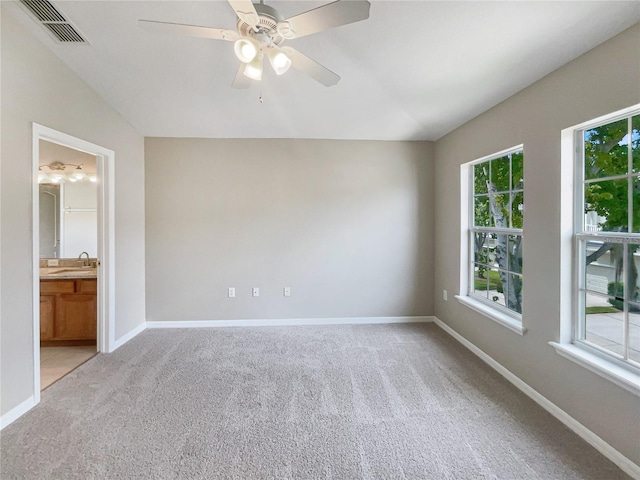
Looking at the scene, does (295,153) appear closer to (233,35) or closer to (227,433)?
(233,35)

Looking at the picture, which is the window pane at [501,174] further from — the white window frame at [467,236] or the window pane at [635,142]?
the window pane at [635,142]

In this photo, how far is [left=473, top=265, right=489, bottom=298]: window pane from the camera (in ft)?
10.0

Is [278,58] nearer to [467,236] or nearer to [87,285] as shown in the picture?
[467,236]

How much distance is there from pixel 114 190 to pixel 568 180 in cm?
411

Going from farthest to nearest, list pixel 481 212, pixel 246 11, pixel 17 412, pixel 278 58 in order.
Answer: pixel 481 212, pixel 17 412, pixel 278 58, pixel 246 11

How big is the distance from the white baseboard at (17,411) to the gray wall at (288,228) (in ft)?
5.50

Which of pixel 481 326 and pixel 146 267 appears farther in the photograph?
pixel 146 267

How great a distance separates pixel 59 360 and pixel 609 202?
474 centimetres

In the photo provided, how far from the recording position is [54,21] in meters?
2.02

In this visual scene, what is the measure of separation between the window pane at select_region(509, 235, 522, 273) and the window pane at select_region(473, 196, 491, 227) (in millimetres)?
390

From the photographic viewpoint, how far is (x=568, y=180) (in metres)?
2.01

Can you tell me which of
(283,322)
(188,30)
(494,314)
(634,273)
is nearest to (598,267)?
(634,273)

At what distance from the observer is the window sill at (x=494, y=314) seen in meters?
2.41

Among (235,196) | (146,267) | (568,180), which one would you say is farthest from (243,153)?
(568,180)
